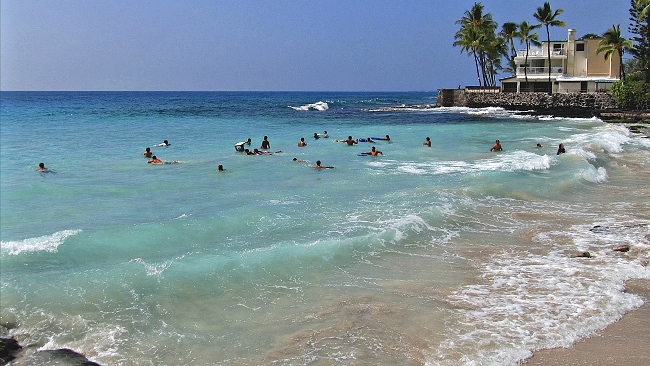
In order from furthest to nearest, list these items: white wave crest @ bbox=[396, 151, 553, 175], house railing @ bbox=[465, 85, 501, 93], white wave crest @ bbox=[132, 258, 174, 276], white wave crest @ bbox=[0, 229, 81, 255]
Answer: house railing @ bbox=[465, 85, 501, 93] < white wave crest @ bbox=[396, 151, 553, 175] < white wave crest @ bbox=[0, 229, 81, 255] < white wave crest @ bbox=[132, 258, 174, 276]

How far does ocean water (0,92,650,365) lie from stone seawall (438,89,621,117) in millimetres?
32058

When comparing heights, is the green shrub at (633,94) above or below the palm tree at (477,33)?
below

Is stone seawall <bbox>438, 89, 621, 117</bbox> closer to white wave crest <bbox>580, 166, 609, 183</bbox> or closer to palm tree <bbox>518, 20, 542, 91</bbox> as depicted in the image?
palm tree <bbox>518, 20, 542, 91</bbox>

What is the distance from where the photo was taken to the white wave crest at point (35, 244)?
11438mm

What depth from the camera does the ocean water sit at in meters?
7.82

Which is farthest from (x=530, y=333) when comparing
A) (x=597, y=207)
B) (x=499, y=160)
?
(x=499, y=160)

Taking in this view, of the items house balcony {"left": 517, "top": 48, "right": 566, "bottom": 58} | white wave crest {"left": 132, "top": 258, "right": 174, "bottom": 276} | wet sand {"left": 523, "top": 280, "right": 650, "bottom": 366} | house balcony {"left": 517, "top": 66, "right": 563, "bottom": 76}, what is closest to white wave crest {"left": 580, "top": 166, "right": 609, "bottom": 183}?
wet sand {"left": 523, "top": 280, "right": 650, "bottom": 366}

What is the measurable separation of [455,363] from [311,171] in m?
15.8

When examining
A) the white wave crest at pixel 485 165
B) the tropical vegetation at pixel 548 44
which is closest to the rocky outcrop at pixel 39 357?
the white wave crest at pixel 485 165

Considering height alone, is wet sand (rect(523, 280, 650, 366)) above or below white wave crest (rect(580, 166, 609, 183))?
below

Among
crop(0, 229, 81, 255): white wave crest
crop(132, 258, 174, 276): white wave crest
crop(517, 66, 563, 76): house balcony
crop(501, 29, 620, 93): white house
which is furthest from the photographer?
crop(517, 66, 563, 76): house balcony

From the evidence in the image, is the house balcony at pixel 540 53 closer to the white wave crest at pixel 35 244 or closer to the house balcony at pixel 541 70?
the house balcony at pixel 541 70

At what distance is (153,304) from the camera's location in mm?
9117

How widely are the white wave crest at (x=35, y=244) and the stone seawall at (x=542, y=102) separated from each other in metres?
46.0
